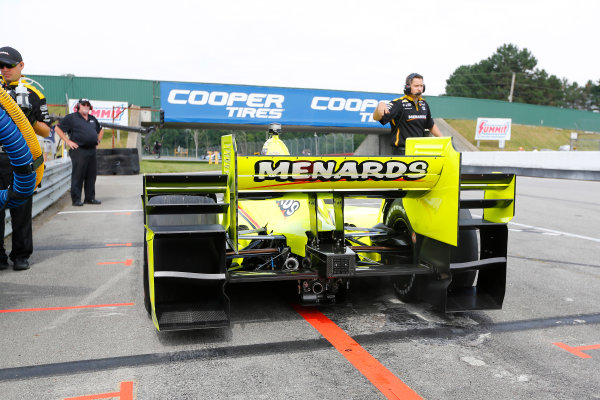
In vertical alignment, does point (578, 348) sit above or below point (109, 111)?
below

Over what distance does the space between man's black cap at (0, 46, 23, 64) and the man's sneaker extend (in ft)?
6.59

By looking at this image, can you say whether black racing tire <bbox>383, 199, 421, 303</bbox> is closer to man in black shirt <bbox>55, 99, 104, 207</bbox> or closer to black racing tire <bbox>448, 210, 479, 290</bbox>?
black racing tire <bbox>448, 210, 479, 290</bbox>

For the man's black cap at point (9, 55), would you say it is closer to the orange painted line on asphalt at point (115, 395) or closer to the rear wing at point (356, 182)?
the rear wing at point (356, 182)

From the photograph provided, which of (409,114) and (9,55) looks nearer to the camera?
(9,55)

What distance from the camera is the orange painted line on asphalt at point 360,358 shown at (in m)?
2.66

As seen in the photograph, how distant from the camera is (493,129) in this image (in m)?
44.6

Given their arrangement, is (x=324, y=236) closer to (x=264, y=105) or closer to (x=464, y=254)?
(x=464, y=254)

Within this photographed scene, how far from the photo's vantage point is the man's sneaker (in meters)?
5.18

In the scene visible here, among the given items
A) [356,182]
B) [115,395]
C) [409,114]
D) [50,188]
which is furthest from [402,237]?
[50,188]

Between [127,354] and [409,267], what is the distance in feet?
6.70

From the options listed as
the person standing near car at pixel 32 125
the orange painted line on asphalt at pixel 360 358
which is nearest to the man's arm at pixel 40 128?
the person standing near car at pixel 32 125

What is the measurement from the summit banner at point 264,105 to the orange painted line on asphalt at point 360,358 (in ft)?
94.4

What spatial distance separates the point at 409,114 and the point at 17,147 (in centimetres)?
385

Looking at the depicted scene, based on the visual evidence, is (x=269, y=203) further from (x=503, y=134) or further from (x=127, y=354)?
(x=503, y=134)
